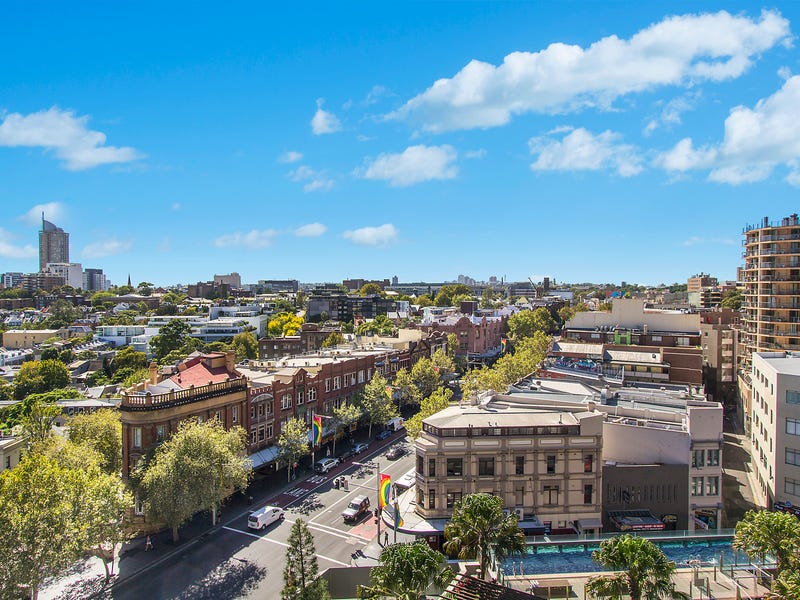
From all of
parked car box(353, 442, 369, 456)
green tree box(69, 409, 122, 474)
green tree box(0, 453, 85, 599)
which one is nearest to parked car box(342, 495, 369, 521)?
parked car box(353, 442, 369, 456)

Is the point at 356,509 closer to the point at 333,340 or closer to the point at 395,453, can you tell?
the point at 395,453

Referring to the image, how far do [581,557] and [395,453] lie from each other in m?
37.6

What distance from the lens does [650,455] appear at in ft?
159

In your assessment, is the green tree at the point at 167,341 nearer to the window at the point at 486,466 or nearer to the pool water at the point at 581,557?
the window at the point at 486,466

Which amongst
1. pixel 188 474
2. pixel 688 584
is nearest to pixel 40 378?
pixel 188 474

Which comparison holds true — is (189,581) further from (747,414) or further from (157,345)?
(157,345)

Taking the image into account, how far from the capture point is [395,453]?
70250mm

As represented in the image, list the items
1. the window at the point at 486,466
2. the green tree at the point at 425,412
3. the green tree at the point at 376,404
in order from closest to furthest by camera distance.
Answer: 1. the window at the point at 486,466
2. the green tree at the point at 425,412
3. the green tree at the point at 376,404

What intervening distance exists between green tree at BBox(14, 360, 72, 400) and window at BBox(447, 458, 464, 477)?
4213 inches

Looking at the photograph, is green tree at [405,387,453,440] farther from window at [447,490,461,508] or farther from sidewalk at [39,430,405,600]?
window at [447,490,461,508]

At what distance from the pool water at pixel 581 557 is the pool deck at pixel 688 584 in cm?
127

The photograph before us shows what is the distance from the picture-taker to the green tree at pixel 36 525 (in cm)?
3303

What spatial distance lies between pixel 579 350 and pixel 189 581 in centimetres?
6433

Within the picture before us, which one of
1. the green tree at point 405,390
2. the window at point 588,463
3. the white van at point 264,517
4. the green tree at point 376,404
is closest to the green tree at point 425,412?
the green tree at point 376,404
